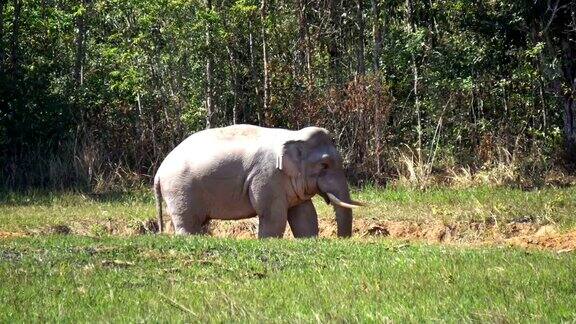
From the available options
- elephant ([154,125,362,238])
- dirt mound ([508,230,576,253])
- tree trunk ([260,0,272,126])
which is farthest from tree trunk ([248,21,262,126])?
dirt mound ([508,230,576,253])

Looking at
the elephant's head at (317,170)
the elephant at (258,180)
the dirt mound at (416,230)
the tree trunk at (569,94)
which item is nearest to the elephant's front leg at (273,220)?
the elephant at (258,180)

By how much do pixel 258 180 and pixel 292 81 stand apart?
8440 mm

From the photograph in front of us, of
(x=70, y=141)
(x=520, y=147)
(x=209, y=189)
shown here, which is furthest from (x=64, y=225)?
(x=520, y=147)

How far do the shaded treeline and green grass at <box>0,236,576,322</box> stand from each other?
32.5 ft

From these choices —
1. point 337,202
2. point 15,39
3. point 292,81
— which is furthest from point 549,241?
point 15,39

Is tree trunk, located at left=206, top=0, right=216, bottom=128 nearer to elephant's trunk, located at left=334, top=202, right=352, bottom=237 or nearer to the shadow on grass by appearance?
the shadow on grass

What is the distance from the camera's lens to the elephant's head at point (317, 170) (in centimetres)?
1589

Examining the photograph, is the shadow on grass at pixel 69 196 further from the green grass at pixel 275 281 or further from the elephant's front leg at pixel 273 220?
the green grass at pixel 275 281

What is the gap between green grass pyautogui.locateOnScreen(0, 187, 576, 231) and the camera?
1678cm

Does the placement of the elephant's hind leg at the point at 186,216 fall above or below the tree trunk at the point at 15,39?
below

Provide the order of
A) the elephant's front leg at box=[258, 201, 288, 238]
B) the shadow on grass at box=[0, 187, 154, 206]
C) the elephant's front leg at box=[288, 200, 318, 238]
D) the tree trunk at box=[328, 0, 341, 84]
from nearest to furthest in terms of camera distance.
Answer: the elephant's front leg at box=[258, 201, 288, 238] → the elephant's front leg at box=[288, 200, 318, 238] → the shadow on grass at box=[0, 187, 154, 206] → the tree trunk at box=[328, 0, 341, 84]

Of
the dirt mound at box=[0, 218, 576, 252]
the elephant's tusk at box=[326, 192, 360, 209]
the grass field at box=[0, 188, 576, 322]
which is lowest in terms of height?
the dirt mound at box=[0, 218, 576, 252]

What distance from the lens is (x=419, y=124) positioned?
22859mm

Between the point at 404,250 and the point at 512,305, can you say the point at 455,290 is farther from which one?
the point at 404,250
